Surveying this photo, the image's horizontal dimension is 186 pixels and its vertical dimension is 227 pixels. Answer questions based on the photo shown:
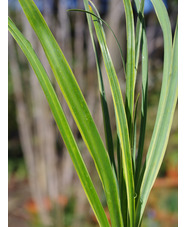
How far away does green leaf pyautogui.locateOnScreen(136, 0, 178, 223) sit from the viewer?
0.62 m

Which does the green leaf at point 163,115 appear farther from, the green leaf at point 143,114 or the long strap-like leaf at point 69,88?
the long strap-like leaf at point 69,88

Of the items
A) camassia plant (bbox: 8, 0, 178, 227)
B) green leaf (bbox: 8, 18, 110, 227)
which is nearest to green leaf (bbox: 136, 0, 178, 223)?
camassia plant (bbox: 8, 0, 178, 227)

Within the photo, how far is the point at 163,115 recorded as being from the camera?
0.63 m

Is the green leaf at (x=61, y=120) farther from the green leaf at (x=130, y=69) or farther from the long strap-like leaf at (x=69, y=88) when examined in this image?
the green leaf at (x=130, y=69)

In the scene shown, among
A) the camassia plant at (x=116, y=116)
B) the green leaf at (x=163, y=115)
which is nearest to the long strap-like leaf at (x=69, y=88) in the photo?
the camassia plant at (x=116, y=116)

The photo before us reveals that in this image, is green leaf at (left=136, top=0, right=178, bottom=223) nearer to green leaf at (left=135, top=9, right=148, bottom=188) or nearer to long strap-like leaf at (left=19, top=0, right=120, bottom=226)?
green leaf at (left=135, top=9, right=148, bottom=188)

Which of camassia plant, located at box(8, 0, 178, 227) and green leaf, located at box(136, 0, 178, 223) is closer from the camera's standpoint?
camassia plant, located at box(8, 0, 178, 227)

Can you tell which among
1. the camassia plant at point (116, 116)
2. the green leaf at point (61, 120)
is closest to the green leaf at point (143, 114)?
the camassia plant at point (116, 116)

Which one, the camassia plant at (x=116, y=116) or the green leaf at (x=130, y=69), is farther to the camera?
the green leaf at (x=130, y=69)

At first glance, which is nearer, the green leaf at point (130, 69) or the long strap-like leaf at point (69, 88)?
the long strap-like leaf at point (69, 88)

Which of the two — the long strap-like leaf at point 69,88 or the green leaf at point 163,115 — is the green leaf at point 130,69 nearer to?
the green leaf at point 163,115

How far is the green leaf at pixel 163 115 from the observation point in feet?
2.03

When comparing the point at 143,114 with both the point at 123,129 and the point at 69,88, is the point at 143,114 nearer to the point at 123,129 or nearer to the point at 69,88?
the point at 123,129
